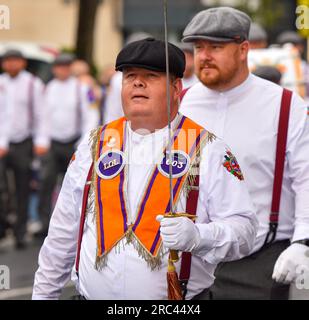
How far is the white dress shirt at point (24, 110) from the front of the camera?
39.9 feet

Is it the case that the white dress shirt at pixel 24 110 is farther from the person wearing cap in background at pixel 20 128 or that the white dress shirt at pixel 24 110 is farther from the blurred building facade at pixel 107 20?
the blurred building facade at pixel 107 20

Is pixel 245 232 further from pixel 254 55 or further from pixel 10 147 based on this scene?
pixel 10 147

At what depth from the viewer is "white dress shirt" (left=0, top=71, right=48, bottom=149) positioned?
1215cm

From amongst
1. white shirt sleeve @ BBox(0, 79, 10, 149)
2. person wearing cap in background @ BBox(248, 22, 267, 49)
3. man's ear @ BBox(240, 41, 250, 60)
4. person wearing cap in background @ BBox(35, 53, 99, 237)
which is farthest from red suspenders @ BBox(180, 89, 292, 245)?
person wearing cap in background @ BBox(35, 53, 99, 237)

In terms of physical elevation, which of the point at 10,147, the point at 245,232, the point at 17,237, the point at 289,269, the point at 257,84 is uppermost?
the point at 257,84

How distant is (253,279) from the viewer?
573cm

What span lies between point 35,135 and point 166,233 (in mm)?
8296

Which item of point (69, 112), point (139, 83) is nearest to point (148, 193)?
point (139, 83)

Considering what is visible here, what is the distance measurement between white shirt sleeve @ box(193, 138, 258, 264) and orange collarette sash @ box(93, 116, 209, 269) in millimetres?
73

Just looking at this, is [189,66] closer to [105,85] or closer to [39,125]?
[39,125]

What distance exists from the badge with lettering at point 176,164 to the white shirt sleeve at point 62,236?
0.36m
